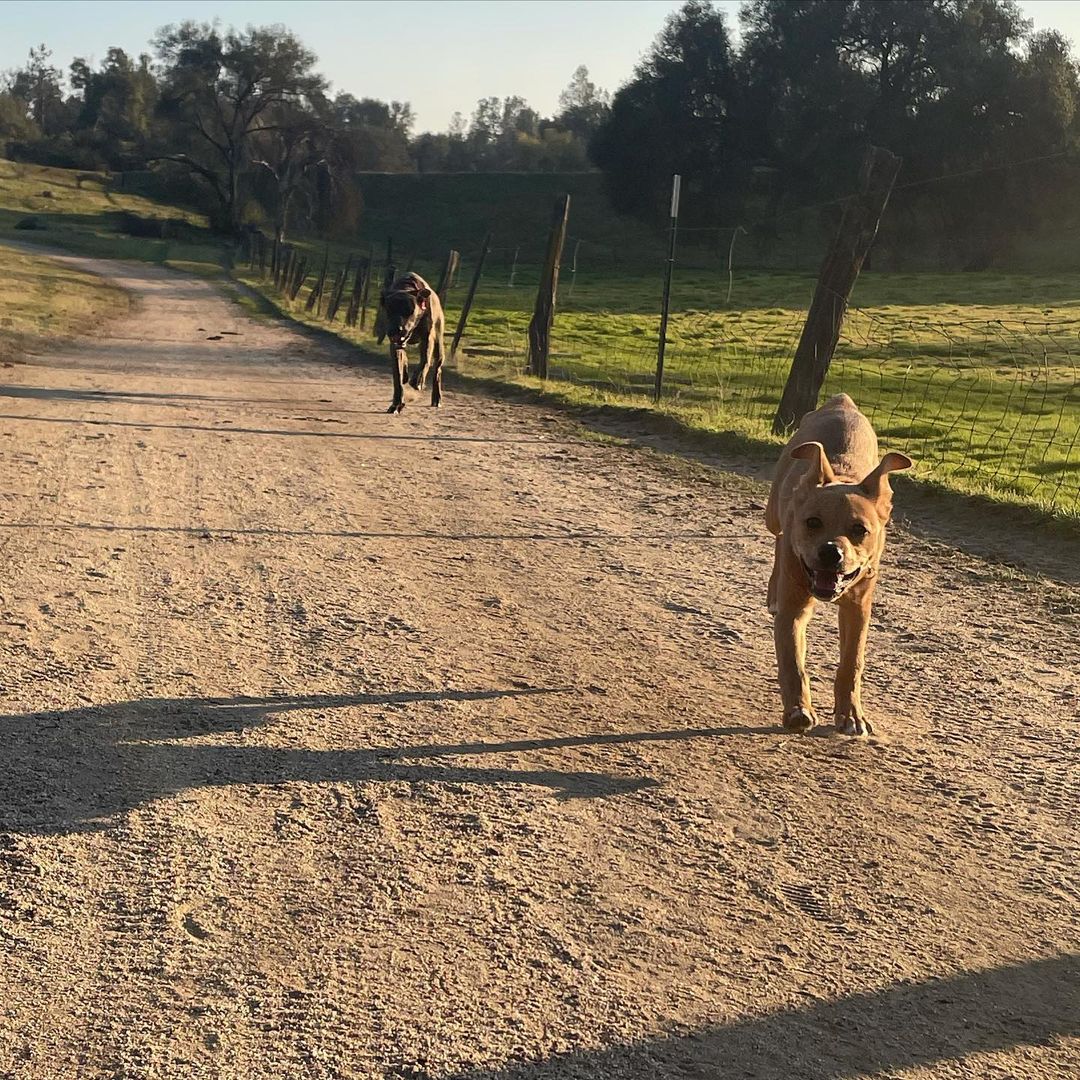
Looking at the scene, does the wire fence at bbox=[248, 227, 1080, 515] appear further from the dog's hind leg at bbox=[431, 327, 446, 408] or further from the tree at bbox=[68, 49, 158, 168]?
the tree at bbox=[68, 49, 158, 168]

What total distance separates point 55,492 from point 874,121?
210 ft

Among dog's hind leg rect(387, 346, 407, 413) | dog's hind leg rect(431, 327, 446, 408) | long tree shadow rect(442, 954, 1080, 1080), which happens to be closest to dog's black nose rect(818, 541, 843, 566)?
long tree shadow rect(442, 954, 1080, 1080)

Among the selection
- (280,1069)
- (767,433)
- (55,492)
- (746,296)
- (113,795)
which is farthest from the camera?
(746,296)

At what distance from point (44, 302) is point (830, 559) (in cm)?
3154

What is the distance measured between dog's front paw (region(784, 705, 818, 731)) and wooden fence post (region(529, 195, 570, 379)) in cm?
1487

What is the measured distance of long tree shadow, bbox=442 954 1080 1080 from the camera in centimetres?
291

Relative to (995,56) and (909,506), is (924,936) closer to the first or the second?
(909,506)

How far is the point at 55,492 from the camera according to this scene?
9086 mm

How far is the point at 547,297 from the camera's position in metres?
19.3

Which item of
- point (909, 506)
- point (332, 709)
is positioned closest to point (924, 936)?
point (332, 709)

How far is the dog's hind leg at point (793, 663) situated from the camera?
15.7ft

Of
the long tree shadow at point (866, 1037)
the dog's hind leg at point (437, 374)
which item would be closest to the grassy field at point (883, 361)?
the dog's hind leg at point (437, 374)

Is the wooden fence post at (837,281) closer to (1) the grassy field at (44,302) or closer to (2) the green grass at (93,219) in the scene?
(1) the grassy field at (44,302)

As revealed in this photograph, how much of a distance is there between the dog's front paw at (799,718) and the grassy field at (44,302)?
1653cm
